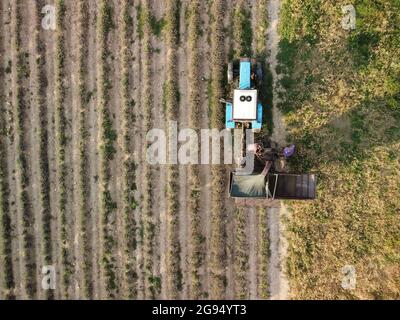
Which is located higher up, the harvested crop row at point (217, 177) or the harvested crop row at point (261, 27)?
the harvested crop row at point (261, 27)

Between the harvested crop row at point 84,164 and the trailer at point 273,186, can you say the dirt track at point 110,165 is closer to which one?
the harvested crop row at point 84,164

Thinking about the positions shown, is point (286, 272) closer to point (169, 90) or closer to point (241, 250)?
point (241, 250)

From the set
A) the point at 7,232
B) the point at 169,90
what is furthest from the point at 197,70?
the point at 7,232

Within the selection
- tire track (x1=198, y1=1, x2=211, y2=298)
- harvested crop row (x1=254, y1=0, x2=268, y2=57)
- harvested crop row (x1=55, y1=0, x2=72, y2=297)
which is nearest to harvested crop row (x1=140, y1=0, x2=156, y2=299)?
tire track (x1=198, y1=1, x2=211, y2=298)

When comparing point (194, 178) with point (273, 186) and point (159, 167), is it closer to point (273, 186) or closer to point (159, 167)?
point (159, 167)

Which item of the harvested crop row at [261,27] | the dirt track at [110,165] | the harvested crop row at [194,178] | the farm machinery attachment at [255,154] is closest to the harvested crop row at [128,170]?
the dirt track at [110,165]

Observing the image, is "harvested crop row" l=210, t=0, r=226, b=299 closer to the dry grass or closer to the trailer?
the trailer
